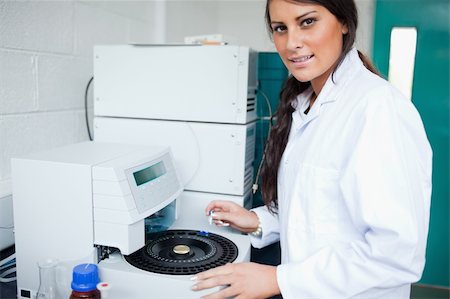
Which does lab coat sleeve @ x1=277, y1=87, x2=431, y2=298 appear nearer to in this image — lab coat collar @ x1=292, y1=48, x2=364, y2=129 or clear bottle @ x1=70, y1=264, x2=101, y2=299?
lab coat collar @ x1=292, y1=48, x2=364, y2=129

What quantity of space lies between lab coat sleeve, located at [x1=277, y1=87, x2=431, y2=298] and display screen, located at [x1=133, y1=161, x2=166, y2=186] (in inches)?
→ 13.6

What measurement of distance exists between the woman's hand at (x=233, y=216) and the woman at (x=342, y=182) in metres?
0.14

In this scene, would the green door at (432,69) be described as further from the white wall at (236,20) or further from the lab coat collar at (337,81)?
the lab coat collar at (337,81)

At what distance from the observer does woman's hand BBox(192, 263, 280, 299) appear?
2.44 ft

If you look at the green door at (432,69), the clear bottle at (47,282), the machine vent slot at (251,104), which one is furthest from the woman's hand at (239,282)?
the green door at (432,69)

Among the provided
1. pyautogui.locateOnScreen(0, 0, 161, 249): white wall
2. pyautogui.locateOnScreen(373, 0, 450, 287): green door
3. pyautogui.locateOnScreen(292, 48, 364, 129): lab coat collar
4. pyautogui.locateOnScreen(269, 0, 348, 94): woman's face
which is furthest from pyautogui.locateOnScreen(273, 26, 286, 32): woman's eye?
pyautogui.locateOnScreen(373, 0, 450, 287): green door

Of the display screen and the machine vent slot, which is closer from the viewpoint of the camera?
the display screen

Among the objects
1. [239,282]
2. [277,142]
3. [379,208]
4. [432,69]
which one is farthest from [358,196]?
[432,69]

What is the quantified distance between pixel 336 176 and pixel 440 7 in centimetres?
187

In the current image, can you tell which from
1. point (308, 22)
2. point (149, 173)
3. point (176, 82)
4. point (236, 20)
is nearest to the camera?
point (308, 22)

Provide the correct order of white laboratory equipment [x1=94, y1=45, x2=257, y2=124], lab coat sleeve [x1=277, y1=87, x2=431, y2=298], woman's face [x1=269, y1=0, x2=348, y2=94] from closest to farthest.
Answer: lab coat sleeve [x1=277, y1=87, x2=431, y2=298], woman's face [x1=269, y1=0, x2=348, y2=94], white laboratory equipment [x1=94, y1=45, x2=257, y2=124]

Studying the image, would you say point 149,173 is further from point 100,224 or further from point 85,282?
point 85,282

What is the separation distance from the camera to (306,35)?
794 mm

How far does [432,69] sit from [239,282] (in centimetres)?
196
